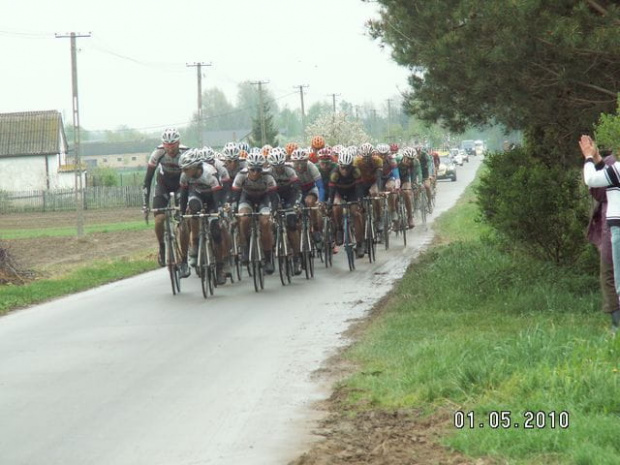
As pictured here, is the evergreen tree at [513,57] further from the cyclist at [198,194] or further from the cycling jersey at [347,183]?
the cycling jersey at [347,183]

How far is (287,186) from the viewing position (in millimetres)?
19266

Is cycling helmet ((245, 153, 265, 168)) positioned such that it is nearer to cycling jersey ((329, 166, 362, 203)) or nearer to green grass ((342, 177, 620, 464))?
green grass ((342, 177, 620, 464))

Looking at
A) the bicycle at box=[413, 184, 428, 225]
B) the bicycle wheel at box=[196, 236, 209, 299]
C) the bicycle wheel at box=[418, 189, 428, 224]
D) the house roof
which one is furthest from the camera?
the house roof

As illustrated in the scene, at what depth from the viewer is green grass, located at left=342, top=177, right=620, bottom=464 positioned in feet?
22.7

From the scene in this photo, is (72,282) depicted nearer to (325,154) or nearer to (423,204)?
(325,154)

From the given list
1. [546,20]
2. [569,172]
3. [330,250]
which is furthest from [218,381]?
[330,250]

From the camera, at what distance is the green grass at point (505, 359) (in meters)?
6.93

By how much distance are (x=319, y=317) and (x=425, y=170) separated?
21.3 metres

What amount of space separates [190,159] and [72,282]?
15.5 feet

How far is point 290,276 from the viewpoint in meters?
19.4

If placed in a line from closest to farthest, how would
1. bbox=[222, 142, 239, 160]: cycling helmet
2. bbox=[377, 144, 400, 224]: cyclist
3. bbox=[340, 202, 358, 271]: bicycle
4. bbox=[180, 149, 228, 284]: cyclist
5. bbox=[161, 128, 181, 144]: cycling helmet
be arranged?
bbox=[180, 149, 228, 284]: cyclist
bbox=[161, 128, 181, 144]: cycling helmet
bbox=[222, 142, 239, 160]: cycling helmet
bbox=[340, 202, 358, 271]: bicycle
bbox=[377, 144, 400, 224]: cyclist

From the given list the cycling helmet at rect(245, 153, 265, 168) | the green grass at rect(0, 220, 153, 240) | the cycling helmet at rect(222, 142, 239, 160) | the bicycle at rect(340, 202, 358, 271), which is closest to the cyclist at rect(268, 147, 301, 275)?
the cycling helmet at rect(222, 142, 239, 160)

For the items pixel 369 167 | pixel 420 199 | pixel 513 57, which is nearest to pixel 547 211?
pixel 513 57

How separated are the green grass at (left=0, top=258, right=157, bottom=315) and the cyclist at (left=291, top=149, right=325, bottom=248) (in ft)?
12.4
